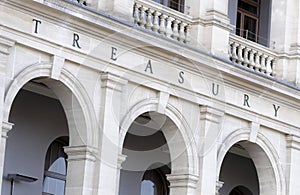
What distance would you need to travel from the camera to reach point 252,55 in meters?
31.8

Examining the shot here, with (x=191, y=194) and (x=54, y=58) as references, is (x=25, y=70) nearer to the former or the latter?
(x=54, y=58)

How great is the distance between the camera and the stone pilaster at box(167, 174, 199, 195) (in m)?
29.1

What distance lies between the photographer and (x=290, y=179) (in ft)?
105

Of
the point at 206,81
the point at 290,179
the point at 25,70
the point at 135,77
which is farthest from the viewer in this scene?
the point at 290,179

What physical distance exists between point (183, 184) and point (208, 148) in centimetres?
113

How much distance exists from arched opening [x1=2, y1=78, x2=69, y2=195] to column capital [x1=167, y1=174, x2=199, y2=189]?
311cm

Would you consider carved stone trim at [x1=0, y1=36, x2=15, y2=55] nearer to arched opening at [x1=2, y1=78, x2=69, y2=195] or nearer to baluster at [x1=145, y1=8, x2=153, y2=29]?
arched opening at [x1=2, y1=78, x2=69, y2=195]

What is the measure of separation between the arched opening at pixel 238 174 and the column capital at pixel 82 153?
329 inches

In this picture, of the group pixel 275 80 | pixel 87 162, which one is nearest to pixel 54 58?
pixel 87 162

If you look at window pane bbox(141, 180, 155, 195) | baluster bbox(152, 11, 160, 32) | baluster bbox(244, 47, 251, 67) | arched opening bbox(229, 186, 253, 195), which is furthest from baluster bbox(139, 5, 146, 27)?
arched opening bbox(229, 186, 253, 195)

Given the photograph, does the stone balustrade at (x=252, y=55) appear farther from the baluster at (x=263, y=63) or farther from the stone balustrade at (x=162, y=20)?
the stone balustrade at (x=162, y=20)

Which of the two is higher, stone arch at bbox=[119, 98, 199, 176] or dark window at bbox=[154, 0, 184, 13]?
dark window at bbox=[154, 0, 184, 13]

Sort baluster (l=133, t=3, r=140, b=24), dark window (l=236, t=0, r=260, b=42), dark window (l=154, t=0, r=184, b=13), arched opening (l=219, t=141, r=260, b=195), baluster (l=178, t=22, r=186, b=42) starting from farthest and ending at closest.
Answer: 1. arched opening (l=219, t=141, r=260, b=195)
2. dark window (l=236, t=0, r=260, b=42)
3. dark window (l=154, t=0, r=184, b=13)
4. baluster (l=178, t=22, r=186, b=42)
5. baluster (l=133, t=3, r=140, b=24)

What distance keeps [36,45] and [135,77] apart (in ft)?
10.2
